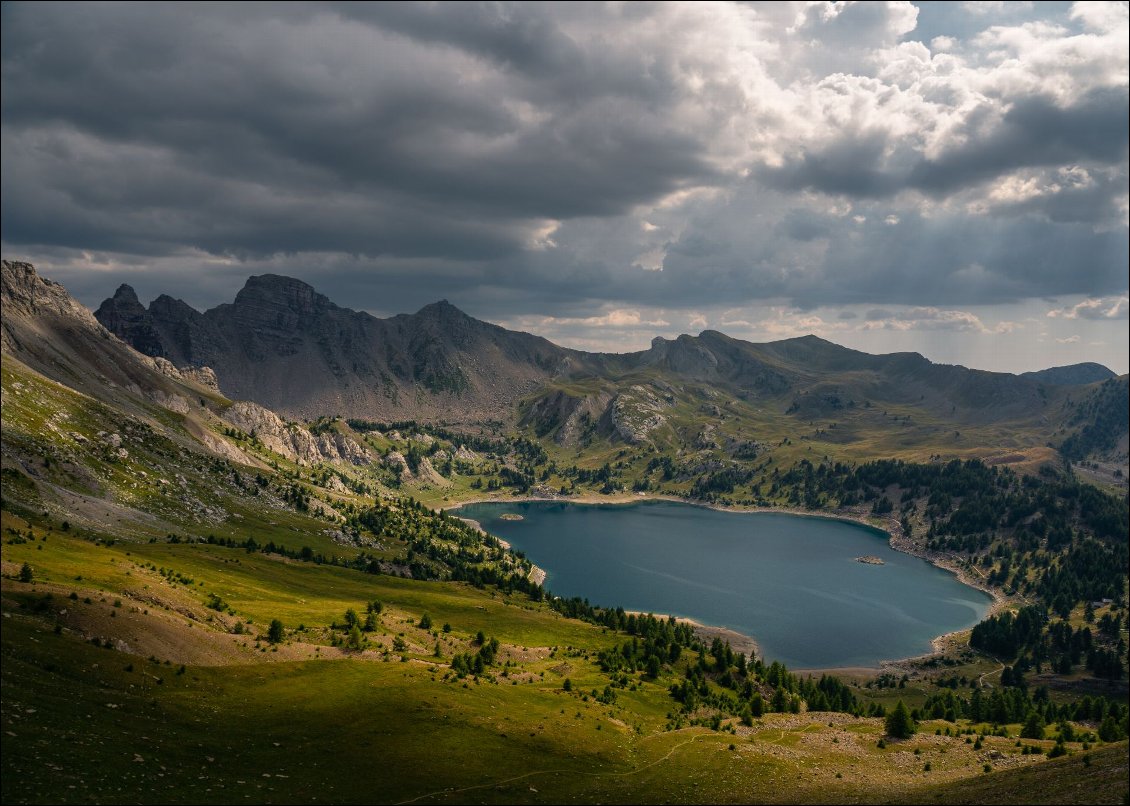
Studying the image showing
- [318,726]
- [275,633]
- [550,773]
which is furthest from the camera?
[275,633]

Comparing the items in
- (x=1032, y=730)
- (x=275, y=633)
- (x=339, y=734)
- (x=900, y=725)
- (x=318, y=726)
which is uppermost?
(x=318, y=726)

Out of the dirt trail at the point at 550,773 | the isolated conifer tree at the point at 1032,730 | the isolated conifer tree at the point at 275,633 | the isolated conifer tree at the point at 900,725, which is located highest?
the isolated conifer tree at the point at 275,633

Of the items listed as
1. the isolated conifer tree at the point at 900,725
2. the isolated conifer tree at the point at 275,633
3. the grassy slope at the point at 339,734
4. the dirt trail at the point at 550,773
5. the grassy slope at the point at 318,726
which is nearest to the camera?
the grassy slope at the point at 339,734

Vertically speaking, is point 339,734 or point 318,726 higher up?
point 318,726

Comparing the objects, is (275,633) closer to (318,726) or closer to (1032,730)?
(318,726)

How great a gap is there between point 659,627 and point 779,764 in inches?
3778

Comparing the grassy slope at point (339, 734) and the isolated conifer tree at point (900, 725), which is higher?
the grassy slope at point (339, 734)

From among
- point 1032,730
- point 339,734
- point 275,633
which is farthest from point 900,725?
point 275,633

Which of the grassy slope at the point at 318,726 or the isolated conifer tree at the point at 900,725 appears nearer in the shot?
the grassy slope at the point at 318,726

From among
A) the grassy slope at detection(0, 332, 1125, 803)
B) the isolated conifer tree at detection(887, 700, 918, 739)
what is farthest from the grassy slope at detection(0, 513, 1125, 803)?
the isolated conifer tree at detection(887, 700, 918, 739)

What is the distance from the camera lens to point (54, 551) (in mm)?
97938

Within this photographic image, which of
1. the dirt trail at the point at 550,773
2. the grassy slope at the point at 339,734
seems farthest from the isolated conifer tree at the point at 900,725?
the dirt trail at the point at 550,773

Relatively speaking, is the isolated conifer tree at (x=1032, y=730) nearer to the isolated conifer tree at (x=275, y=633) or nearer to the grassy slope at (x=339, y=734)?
the grassy slope at (x=339, y=734)

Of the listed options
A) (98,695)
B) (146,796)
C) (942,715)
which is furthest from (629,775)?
(942,715)
